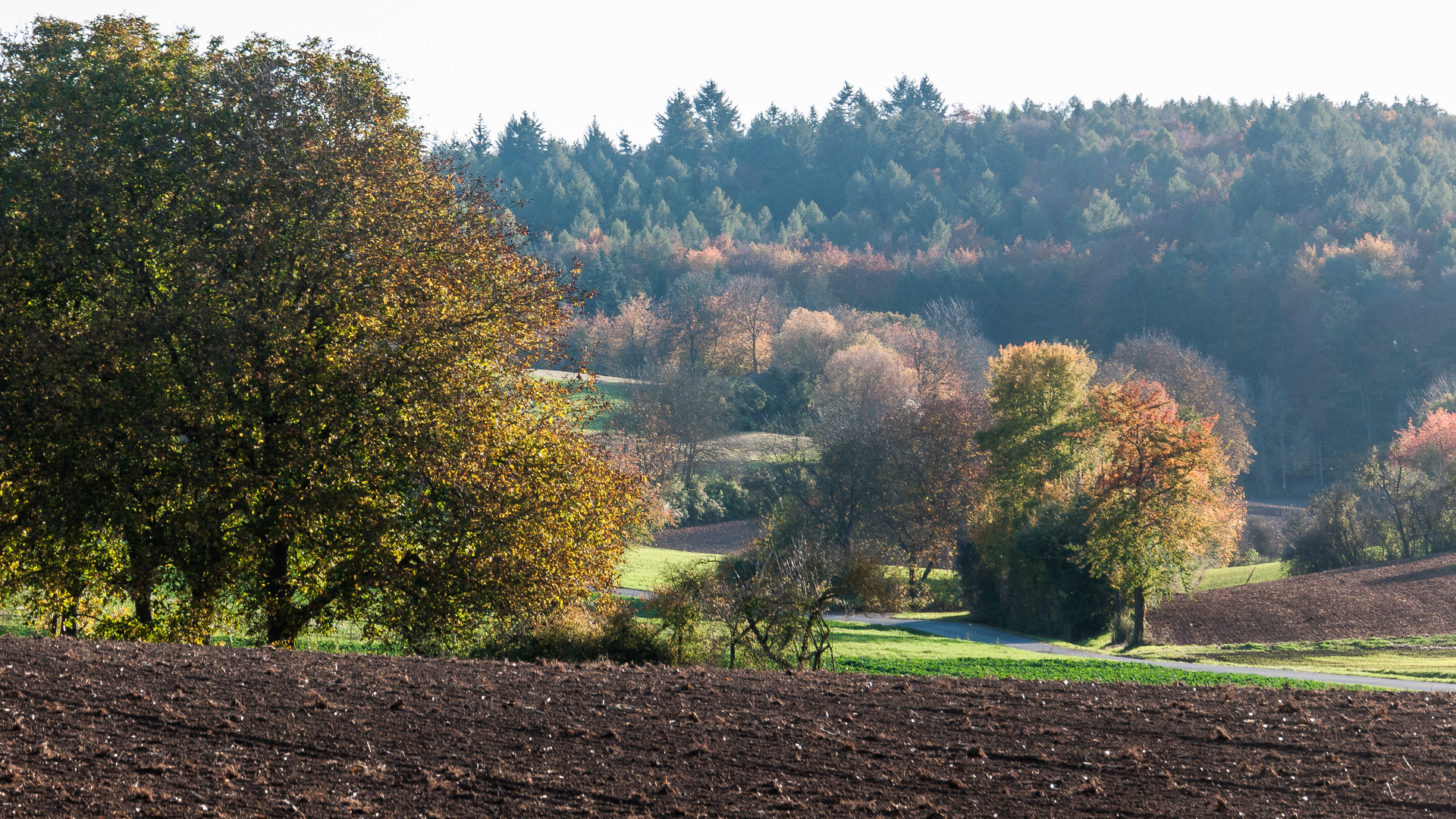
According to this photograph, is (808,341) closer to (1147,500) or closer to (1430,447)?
(1430,447)

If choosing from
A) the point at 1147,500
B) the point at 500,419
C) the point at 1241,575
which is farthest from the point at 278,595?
the point at 1241,575

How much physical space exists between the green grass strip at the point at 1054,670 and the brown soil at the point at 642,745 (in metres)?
7.42

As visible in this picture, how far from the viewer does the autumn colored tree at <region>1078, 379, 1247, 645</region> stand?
32.8m

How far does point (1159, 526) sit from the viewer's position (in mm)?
33156

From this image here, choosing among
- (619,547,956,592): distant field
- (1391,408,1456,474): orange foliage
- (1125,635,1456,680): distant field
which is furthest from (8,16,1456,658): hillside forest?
(1125,635,1456,680): distant field

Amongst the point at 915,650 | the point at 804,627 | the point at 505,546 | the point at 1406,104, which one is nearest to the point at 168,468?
the point at 505,546

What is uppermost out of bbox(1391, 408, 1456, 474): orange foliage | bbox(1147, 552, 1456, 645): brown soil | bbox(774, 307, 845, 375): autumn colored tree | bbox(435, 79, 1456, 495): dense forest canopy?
bbox(435, 79, 1456, 495): dense forest canopy

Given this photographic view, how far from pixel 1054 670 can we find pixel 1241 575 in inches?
1269

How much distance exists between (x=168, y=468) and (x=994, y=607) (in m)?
29.7

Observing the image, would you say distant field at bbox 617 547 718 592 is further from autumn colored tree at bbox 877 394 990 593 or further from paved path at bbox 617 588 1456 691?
autumn colored tree at bbox 877 394 990 593

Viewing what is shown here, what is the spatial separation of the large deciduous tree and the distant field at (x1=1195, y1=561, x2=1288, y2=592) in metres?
37.1

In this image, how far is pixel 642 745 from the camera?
8.63 metres

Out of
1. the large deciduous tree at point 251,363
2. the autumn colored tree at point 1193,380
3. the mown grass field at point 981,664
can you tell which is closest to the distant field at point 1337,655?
the mown grass field at point 981,664

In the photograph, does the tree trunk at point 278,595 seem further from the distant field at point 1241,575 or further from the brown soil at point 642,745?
the distant field at point 1241,575
